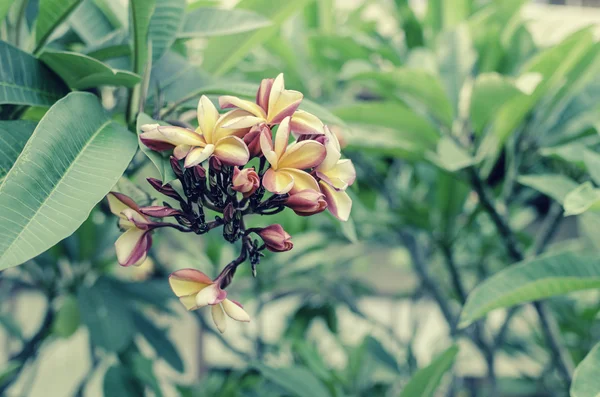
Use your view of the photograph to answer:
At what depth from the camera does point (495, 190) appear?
116 cm

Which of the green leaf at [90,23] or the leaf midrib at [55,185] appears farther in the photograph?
the green leaf at [90,23]

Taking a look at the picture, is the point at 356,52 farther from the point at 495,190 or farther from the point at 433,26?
the point at 495,190

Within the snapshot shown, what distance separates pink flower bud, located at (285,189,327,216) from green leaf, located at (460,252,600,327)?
1.03 feet

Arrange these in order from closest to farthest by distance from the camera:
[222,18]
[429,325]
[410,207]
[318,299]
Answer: [222,18], [410,207], [318,299], [429,325]

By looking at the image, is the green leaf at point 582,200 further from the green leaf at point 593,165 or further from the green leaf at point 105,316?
the green leaf at point 105,316

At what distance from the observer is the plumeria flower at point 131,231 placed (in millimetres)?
471

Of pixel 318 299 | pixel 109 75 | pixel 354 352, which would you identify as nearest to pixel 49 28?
pixel 109 75

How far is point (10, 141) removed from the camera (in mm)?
487

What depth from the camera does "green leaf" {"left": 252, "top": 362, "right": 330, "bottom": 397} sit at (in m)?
0.92

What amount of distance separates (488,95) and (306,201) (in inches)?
21.1

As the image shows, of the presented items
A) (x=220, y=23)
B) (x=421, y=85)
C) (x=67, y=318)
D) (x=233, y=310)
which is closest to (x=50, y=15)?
(x=220, y=23)

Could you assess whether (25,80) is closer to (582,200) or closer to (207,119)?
(207,119)

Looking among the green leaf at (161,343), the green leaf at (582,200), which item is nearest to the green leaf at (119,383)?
the green leaf at (161,343)

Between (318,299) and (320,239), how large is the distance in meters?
0.42
